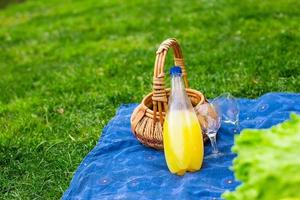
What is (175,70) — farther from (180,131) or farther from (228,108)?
(228,108)

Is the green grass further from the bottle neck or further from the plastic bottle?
the bottle neck

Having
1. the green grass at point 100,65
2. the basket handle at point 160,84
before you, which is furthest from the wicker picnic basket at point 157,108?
the green grass at point 100,65

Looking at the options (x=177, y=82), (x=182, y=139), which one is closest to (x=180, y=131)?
(x=182, y=139)

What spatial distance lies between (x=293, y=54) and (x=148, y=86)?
1.77 metres

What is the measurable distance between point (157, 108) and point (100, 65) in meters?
3.46

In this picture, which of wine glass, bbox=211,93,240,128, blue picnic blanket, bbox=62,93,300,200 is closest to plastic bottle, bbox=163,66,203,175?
blue picnic blanket, bbox=62,93,300,200

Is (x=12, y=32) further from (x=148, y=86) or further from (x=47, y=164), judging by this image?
(x=47, y=164)

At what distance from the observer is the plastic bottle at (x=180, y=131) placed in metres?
3.73

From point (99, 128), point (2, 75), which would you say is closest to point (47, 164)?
point (99, 128)

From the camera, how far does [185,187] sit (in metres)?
3.69

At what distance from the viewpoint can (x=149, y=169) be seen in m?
4.02

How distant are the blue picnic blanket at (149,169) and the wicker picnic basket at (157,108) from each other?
14 centimetres

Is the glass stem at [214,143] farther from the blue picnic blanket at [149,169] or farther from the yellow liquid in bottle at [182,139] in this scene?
A: the yellow liquid in bottle at [182,139]

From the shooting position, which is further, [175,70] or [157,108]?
[157,108]
